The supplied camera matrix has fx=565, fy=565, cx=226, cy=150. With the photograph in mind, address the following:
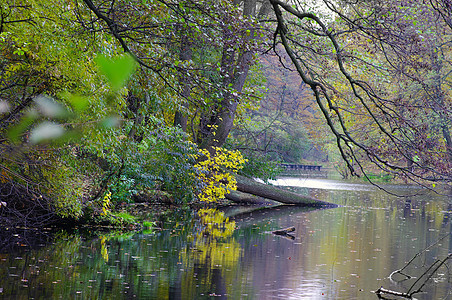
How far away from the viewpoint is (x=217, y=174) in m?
18.8

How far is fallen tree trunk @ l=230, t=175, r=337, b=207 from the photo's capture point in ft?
Answer: 64.4

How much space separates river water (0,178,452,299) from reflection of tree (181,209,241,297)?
0.05 ft

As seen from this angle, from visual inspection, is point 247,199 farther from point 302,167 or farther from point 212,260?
point 302,167

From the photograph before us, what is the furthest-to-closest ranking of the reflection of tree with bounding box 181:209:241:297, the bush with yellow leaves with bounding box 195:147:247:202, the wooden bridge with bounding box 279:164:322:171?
the wooden bridge with bounding box 279:164:322:171
the bush with yellow leaves with bounding box 195:147:247:202
the reflection of tree with bounding box 181:209:241:297

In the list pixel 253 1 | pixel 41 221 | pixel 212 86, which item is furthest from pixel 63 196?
pixel 253 1

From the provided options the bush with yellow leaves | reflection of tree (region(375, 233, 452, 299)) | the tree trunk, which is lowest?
reflection of tree (region(375, 233, 452, 299))

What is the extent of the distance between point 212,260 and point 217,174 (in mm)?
9272

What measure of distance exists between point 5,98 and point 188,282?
453 centimetres

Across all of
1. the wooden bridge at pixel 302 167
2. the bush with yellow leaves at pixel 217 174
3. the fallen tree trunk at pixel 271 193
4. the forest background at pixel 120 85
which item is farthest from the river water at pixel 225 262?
the wooden bridge at pixel 302 167

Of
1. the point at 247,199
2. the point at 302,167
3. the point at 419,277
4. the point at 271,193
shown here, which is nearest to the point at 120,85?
the point at 419,277

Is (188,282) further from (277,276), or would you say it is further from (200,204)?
(200,204)

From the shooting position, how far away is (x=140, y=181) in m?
14.8

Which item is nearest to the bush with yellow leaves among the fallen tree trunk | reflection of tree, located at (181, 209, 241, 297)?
the fallen tree trunk

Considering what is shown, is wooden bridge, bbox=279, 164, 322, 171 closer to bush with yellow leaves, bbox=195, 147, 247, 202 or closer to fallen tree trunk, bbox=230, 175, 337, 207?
fallen tree trunk, bbox=230, 175, 337, 207
